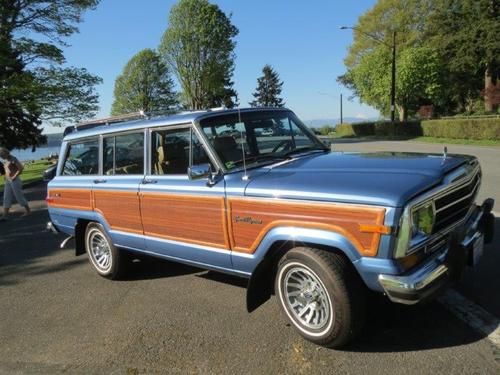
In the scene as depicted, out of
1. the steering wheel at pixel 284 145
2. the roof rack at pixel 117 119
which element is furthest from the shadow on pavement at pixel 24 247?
the steering wheel at pixel 284 145

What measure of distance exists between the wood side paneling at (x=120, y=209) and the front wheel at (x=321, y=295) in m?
2.03

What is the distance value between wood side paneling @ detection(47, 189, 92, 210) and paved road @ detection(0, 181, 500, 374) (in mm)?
972

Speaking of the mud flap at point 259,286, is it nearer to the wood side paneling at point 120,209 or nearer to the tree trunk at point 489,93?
the wood side paneling at point 120,209

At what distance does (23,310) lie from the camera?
17.6ft

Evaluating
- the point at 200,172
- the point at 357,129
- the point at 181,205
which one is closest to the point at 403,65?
the point at 357,129

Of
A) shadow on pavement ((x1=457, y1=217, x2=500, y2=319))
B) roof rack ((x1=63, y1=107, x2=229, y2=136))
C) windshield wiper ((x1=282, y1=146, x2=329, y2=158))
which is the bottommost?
shadow on pavement ((x1=457, y1=217, x2=500, y2=319))

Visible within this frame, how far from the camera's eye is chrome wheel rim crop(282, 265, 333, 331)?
3859mm

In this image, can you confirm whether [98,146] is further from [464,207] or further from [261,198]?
[464,207]

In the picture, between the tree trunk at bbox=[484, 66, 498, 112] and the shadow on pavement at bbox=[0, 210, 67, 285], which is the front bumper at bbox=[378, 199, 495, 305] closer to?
the shadow on pavement at bbox=[0, 210, 67, 285]

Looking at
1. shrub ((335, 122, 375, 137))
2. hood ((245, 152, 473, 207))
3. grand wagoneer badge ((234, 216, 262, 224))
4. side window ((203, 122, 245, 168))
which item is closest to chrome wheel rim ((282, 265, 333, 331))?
grand wagoneer badge ((234, 216, 262, 224))

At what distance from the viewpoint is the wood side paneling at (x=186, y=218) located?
451 centimetres

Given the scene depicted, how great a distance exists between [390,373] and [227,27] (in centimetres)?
5454

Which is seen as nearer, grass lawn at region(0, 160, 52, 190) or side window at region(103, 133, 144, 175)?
side window at region(103, 133, 144, 175)

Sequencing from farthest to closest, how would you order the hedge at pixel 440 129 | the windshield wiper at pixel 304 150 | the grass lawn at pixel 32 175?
the hedge at pixel 440 129 < the grass lawn at pixel 32 175 < the windshield wiper at pixel 304 150
